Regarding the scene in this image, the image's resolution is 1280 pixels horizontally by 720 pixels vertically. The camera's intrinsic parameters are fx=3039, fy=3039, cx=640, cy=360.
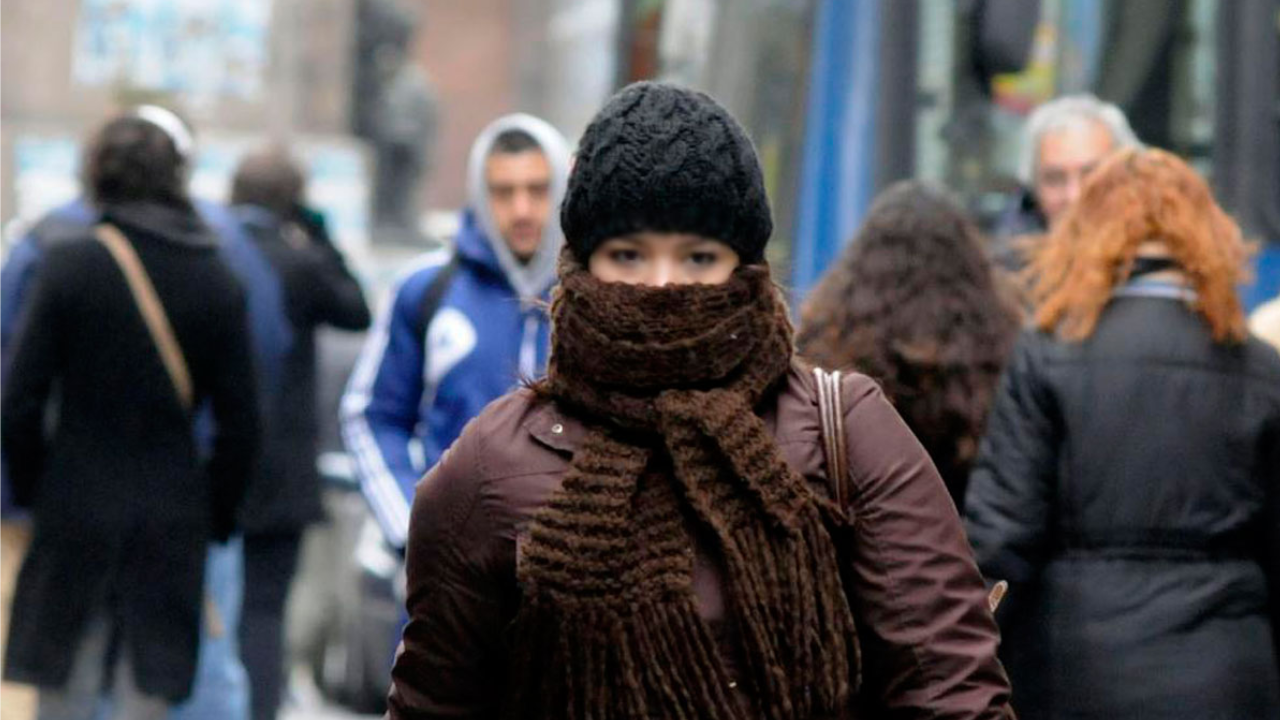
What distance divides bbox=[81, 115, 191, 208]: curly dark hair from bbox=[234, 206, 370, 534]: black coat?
181 centimetres

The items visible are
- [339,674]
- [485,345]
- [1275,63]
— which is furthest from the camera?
[339,674]

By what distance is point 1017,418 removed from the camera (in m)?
5.55

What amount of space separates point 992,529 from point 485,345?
4.13 feet

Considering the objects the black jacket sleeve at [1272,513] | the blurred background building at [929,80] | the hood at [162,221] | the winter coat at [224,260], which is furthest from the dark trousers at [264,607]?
the black jacket sleeve at [1272,513]

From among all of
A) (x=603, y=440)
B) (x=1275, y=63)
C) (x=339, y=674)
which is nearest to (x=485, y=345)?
(x=603, y=440)

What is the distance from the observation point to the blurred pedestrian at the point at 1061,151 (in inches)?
304

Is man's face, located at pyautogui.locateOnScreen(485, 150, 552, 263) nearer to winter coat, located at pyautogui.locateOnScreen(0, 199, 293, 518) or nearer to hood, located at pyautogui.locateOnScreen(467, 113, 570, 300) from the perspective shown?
hood, located at pyautogui.locateOnScreen(467, 113, 570, 300)

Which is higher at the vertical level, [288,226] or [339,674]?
[288,226]

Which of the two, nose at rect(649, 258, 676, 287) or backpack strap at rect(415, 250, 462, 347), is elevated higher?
nose at rect(649, 258, 676, 287)

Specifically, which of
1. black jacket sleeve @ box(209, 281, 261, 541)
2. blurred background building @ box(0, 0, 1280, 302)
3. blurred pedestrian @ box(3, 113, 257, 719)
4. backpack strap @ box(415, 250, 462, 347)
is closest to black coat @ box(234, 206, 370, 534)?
blurred background building @ box(0, 0, 1280, 302)

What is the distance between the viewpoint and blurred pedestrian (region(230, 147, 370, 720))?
895 centimetres

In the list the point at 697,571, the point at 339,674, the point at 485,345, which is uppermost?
the point at 697,571

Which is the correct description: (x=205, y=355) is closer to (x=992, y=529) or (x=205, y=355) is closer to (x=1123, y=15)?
(x=992, y=529)

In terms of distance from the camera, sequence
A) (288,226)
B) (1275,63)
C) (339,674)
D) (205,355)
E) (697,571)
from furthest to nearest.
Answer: (339,674) < (288,226) < (1275,63) < (205,355) < (697,571)
